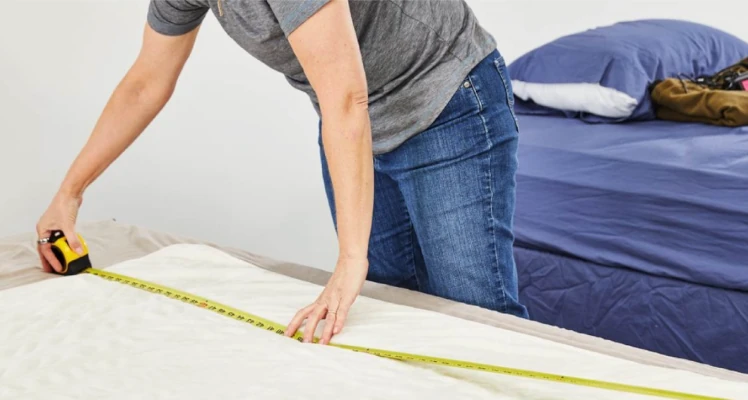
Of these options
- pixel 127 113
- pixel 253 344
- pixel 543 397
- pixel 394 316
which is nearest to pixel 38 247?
pixel 127 113

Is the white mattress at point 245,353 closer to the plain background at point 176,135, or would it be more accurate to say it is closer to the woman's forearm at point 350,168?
the woman's forearm at point 350,168

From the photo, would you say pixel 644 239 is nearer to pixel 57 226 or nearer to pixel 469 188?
pixel 469 188

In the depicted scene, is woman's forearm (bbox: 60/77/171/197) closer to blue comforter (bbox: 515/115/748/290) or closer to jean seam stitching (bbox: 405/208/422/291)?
jean seam stitching (bbox: 405/208/422/291)

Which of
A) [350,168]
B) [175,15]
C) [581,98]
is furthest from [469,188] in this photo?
[581,98]

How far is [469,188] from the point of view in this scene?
1.41 meters

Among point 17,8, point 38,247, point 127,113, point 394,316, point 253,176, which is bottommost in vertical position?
point 253,176

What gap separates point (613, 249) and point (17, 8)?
1682mm

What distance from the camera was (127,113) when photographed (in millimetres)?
1587

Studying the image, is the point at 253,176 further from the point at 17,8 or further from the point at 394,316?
the point at 394,316

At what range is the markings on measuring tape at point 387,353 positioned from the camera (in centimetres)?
99

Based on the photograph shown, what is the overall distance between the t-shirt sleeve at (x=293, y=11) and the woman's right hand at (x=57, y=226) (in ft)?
2.11

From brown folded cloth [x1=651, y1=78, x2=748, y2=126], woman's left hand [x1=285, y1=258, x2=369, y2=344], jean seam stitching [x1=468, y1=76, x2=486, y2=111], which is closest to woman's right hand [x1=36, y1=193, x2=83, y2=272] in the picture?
woman's left hand [x1=285, y1=258, x2=369, y2=344]

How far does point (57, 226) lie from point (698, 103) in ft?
6.14

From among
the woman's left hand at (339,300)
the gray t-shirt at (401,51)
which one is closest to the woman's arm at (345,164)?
the woman's left hand at (339,300)
